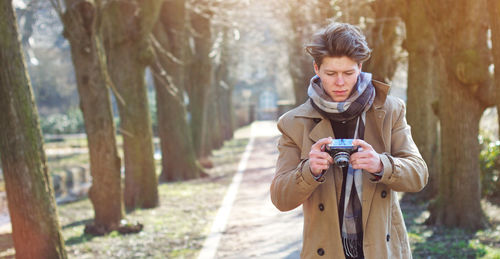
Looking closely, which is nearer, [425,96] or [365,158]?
[365,158]

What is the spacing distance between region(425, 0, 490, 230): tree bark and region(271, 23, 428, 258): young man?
5.27 m

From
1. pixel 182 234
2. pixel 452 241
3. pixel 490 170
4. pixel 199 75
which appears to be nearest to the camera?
pixel 452 241

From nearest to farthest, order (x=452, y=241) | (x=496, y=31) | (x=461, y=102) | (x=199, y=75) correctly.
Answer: (x=496, y=31) < (x=452, y=241) < (x=461, y=102) < (x=199, y=75)

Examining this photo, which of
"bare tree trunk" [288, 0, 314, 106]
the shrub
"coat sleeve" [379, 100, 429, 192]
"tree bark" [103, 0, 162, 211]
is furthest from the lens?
"bare tree trunk" [288, 0, 314, 106]

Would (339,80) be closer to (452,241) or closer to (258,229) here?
(452,241)

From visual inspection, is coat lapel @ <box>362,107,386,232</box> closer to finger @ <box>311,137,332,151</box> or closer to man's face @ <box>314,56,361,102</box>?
man's face @ <box>314,56,361,102</box>

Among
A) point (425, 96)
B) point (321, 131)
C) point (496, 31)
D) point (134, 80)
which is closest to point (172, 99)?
point (134, 80)

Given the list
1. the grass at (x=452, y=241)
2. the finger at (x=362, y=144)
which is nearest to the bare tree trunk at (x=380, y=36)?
the grass at (x=452, y=241)

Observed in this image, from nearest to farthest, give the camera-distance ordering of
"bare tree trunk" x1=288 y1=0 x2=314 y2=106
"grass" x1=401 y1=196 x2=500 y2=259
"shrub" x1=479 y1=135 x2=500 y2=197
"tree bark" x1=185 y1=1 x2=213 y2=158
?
1. "grass" x1=401 y1=196 x2=500 y2=259
2. "shrub" x1=479 y1=135 x2=500 y2=197
3. "bare tree trunk" x1=288 y1=0 x2=314 y2=106
4. "tree bark" x1=185 y1=1 x2=213 y2=158

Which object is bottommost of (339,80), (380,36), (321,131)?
(321,131)

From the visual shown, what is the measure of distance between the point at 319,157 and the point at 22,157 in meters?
4.40

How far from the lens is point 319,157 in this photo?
3104 millimetres

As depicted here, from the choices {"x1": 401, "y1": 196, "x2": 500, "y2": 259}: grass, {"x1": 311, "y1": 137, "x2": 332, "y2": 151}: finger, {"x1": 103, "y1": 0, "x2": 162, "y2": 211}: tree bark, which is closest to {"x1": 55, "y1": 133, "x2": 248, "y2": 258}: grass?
{"x1": 103, "y1": 0, "x2": 162, "y2": 211}: tree bark

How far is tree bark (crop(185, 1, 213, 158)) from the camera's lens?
21781 mm
